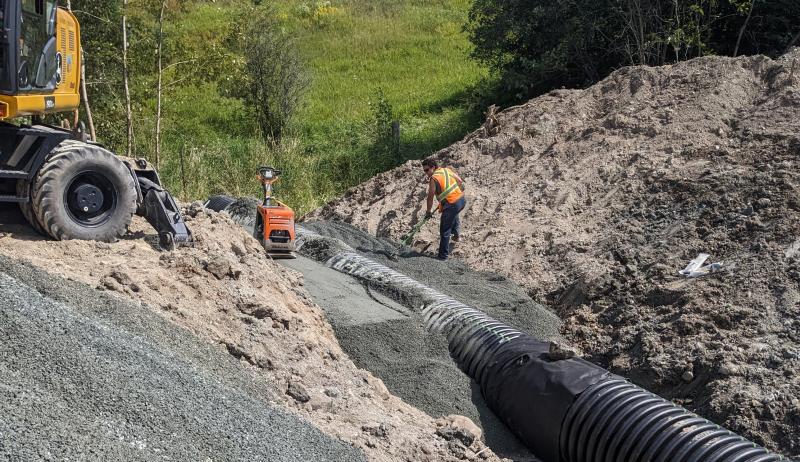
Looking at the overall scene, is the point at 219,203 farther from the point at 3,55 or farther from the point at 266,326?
the point at 266,326

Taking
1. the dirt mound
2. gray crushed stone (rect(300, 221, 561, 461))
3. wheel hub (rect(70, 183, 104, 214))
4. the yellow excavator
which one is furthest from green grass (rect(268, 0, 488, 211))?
wheel hub (rect(70, 183, 104, 214))

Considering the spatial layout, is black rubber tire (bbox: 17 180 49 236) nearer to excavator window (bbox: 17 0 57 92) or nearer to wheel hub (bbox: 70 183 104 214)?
wheel hub (bbox: 70 183 104 214)

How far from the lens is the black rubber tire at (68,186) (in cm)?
760

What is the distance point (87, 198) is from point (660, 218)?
698 centimetres

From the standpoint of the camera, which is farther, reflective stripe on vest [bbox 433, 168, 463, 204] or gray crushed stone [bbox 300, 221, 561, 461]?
reflective stripe on vest [bbox 433, 168, 463, 204]

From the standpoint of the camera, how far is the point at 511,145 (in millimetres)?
14453

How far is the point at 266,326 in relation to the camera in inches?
279

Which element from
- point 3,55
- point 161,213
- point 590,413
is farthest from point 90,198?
point 590,413

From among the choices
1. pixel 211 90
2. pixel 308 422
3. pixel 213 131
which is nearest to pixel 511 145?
pixel 308 422

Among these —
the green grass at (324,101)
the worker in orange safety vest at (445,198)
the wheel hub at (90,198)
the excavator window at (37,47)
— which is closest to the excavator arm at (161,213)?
the wheel hub at (90,198)

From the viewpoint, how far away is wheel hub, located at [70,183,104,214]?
25.8 feet

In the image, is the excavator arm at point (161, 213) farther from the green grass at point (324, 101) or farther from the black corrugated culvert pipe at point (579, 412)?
the green grass at point (324, 101)

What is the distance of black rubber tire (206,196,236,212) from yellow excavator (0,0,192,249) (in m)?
5.98

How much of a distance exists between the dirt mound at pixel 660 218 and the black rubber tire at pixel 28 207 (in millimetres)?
5532
